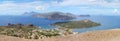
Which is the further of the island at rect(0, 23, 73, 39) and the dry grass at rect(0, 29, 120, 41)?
the island at rect(0, 23, 73, 39)

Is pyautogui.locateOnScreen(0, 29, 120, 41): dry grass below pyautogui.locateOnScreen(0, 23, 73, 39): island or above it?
above

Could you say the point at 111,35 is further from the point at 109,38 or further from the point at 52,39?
the point at 52,39

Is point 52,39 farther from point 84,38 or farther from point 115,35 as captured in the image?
point 115,35

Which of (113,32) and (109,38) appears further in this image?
(113,32)

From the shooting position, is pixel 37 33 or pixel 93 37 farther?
pixel 37 33

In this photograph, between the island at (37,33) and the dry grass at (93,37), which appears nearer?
the dry grass at (93,37)

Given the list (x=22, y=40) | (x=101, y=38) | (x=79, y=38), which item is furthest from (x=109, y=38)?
(x=22, y=40)

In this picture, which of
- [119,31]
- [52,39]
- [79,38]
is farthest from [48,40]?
[119,31]

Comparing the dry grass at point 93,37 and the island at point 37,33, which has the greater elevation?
the dry grass at point 93,37

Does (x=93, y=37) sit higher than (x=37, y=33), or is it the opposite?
(x=93, y=37)
